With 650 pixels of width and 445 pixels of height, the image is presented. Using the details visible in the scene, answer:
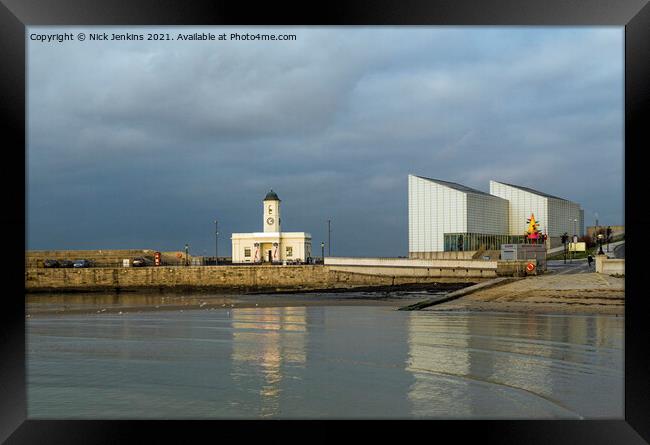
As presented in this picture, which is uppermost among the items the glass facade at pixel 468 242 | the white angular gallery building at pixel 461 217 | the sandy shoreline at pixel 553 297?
the white angular gallery building at pixel 461 217

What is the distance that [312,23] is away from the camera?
6.30 m

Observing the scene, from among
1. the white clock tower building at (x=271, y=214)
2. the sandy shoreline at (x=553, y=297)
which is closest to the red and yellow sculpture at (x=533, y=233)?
the white clock tower building at (x=271, y=214)

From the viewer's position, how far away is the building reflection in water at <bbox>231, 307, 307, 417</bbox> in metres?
9.04

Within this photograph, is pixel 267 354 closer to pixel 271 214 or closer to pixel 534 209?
pixel 271 214

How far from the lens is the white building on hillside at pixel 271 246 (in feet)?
205

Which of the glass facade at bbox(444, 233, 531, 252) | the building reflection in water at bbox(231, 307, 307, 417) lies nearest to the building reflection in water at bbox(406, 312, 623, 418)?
the building reflection in water at bbox(231, 307, 307, 417)

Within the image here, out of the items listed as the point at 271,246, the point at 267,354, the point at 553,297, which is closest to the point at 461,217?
the point at 271,246

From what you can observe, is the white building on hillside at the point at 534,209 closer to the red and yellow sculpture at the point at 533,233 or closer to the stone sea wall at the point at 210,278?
the red and yellow sculpture at the point at 533,233

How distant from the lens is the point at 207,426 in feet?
20.7

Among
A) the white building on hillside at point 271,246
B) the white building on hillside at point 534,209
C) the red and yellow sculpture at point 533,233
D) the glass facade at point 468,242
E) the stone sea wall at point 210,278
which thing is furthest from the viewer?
the white building on hillside at point 534,209

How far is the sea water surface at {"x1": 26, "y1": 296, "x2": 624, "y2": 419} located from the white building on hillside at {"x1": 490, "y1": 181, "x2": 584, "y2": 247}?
162 ft

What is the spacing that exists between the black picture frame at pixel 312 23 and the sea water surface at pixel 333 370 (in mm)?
1489

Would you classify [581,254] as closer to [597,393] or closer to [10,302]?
[597,393]

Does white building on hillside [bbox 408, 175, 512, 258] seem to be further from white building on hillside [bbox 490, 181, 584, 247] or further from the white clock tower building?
the white clock tower building
